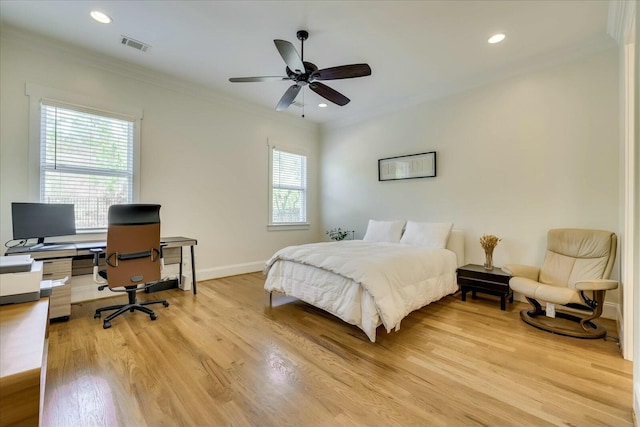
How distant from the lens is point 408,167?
4.60m

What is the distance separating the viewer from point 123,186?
3.65 metres

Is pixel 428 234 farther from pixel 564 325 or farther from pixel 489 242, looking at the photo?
pixel 564 325

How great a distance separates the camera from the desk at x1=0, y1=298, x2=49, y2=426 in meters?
0.56

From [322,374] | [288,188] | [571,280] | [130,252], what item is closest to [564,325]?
[571,280]

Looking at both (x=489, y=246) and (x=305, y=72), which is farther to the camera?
(x=489, y=246)

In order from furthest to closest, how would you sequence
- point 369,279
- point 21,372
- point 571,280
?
point 571,280
point 369,279
point 21,372

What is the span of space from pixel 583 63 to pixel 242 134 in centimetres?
465

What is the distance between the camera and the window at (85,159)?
124 inches

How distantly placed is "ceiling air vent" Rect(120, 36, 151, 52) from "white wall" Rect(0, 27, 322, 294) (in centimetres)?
54

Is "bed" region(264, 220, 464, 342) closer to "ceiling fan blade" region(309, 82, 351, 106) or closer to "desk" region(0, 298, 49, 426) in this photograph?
"ceiling fan blade" region(309, 82, 351, 106)

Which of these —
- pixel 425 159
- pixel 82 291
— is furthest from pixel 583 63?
pixel 82 291

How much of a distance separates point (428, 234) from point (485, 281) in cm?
92

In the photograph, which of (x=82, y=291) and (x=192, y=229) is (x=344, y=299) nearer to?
(x=192, y=229)

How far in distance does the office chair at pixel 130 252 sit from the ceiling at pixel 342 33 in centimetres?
191
